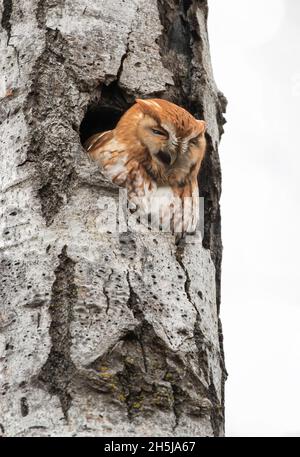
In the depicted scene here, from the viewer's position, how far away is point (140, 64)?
4.00 meters

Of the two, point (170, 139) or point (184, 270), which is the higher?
point (170, 139)

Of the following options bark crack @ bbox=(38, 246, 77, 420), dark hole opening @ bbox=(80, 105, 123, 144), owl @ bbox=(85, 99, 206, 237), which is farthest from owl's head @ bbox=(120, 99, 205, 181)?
bark crack @ bbox=(38, 246, 77, 420)

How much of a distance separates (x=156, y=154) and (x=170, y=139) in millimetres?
91

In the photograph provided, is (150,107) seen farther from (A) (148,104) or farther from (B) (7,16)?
(B) (7,16)

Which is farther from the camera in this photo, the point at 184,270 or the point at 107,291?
the point at 184,270

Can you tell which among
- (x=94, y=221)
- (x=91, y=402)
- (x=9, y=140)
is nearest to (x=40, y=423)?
(x=91, y=402)

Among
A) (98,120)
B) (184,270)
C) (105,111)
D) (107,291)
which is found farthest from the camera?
(98,120)

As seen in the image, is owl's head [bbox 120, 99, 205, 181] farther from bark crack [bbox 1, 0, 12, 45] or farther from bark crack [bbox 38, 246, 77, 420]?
bark crack [bbox 38, 246, 77, 420]

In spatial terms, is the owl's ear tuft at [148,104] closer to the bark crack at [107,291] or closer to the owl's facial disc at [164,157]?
the owl's facial disc at [164,157]

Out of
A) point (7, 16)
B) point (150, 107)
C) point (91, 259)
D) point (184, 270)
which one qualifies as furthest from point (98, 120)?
point (91, 259)

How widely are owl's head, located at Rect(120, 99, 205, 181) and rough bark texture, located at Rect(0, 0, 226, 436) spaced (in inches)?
3.0

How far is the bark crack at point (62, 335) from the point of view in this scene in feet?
9.87

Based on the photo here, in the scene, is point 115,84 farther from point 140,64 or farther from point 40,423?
point 40,423

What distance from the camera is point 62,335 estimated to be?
3.10 meters
